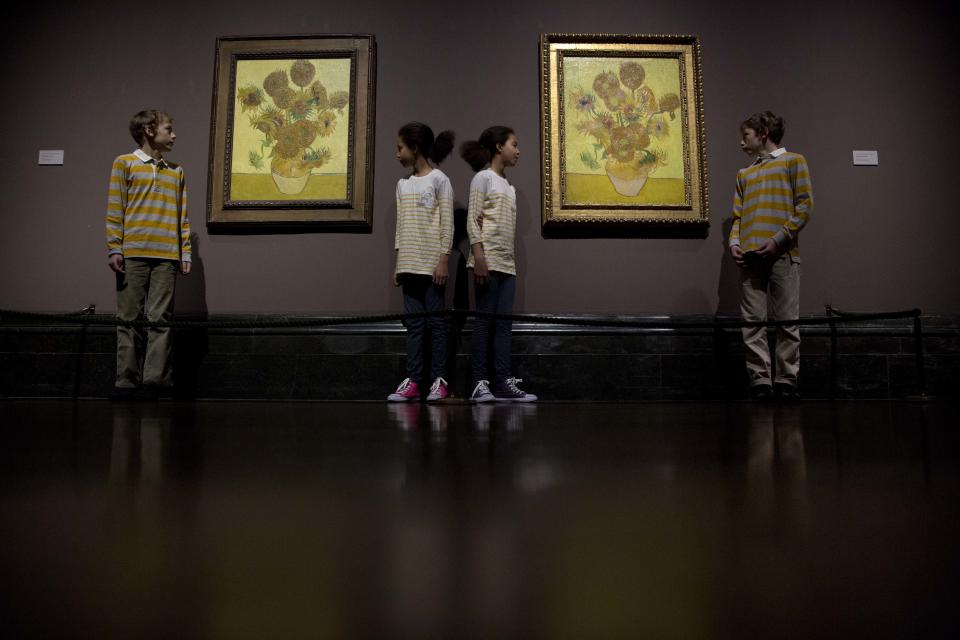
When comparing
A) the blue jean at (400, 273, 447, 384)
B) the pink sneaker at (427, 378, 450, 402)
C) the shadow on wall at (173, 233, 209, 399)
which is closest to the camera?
the pink sneaker at (427, 378, 450, 402)

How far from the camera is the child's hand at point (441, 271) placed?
4.11 meters

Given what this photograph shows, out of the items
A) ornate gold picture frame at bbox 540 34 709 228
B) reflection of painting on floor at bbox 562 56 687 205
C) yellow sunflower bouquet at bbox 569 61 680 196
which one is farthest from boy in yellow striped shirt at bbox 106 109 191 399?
yellow sunflower bouquet at bbox 569 61 680 196

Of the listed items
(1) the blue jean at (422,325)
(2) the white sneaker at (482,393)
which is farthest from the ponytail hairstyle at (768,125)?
(2) the white sneaker at (482,393)

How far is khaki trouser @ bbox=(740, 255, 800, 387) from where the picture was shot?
404 cm

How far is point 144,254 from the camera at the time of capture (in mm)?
3979

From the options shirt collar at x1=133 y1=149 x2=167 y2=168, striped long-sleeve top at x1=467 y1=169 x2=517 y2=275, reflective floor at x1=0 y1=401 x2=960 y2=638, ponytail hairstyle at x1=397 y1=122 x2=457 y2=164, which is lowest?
reflective floor at x1=0 y1=401 x2=960 y2=638

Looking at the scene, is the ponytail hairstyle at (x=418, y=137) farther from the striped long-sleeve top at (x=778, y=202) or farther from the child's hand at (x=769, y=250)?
the child's hand at (x=769, y=250)

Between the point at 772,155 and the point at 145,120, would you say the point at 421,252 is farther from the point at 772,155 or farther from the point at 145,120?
the point at 772,155

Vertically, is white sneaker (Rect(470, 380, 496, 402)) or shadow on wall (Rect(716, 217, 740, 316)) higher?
shadow on wall (Rect(716, 217, 740, 316))

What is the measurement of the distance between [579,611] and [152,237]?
4.31m

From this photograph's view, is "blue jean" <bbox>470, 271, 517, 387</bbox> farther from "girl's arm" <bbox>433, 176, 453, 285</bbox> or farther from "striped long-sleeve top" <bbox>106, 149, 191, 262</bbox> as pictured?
"striped long-sleeve top" <bbox>106, 149, 191, 262</bbox>

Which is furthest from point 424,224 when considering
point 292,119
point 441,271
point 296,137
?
point 292,119

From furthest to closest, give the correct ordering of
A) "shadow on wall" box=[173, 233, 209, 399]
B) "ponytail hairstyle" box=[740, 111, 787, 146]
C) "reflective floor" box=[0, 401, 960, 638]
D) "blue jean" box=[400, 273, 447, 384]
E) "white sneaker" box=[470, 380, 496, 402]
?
"shadow on wall" box=[173, 233, 209, 399]
"ponytail hairstyle" box=[740, 111, 787, 146]
"blue jean" box=[400, 273, 447, 384]
"white sneaker" box=[470, 380, 496, 402]
"reflective floor" box=[0, 401, 960, 638]

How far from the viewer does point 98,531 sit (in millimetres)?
610
